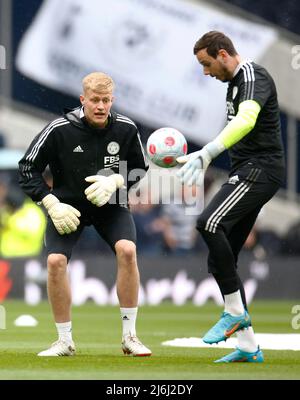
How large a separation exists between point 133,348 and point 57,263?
0.88 m

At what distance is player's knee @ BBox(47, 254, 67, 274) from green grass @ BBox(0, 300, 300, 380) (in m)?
0.66

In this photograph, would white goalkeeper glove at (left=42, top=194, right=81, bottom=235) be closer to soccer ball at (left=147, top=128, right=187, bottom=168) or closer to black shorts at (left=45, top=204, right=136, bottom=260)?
black shorts at (left=45, top=204, right=136, bottom=260)

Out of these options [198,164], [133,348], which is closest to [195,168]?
[198,164]

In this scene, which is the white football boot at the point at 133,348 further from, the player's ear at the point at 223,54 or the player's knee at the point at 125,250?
the player's ear at the point at 223,54

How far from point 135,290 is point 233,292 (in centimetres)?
102

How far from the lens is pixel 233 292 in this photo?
9.09 metres

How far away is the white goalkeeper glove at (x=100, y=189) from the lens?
9602 mm

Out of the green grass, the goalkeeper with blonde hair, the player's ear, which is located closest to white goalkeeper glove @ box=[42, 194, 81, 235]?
the goalkeeper with blonde hair

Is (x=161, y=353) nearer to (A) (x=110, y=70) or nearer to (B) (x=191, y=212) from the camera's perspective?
(B) (x=191, y=212)

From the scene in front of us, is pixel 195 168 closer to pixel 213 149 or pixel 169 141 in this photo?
pixel 213 149

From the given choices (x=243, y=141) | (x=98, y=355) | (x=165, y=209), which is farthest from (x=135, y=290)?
(x=165, y=209)

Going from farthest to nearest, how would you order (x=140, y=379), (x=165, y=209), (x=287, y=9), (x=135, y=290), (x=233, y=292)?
1. (x=287, y=9)
2. (x=165, y=209)
3. (x=135, y=290)
4. (x=233, y=292)
5. (x=140, y=379)

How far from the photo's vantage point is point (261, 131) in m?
9.28

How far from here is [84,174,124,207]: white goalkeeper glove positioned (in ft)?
31.5
